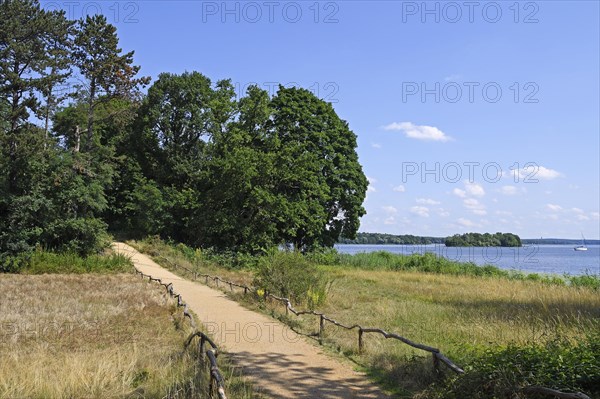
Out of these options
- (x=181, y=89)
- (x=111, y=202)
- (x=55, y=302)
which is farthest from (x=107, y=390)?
(x=111, y=202)

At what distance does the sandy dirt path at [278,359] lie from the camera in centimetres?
773

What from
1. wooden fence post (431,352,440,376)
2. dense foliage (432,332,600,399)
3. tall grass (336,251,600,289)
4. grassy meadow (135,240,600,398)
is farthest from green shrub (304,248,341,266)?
dense foliage (432,332,600,399)

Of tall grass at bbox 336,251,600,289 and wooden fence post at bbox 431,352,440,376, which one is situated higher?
wooden fence post at bbox 431,352,440,376

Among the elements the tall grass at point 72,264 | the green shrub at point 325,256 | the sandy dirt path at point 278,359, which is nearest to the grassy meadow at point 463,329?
the sandy dirt path at point 278,359

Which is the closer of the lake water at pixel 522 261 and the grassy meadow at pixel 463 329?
the grassy meadow at pixel 463 329

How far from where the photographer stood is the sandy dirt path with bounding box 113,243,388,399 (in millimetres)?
7734

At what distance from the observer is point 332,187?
4541 centimetres

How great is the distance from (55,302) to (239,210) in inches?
954

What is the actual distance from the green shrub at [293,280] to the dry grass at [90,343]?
3.83m

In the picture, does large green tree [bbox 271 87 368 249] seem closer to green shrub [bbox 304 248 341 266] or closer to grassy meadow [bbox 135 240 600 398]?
green shrub [bbox 304 248 341 266]

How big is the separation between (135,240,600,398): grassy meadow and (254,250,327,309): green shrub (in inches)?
24.9

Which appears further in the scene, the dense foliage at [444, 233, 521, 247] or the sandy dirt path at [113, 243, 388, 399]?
the dense foliage at [444, 233, 521, 247]

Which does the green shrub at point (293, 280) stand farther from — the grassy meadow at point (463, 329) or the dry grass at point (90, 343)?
the dry grass at point (90, 343)

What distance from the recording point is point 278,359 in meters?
9.87
